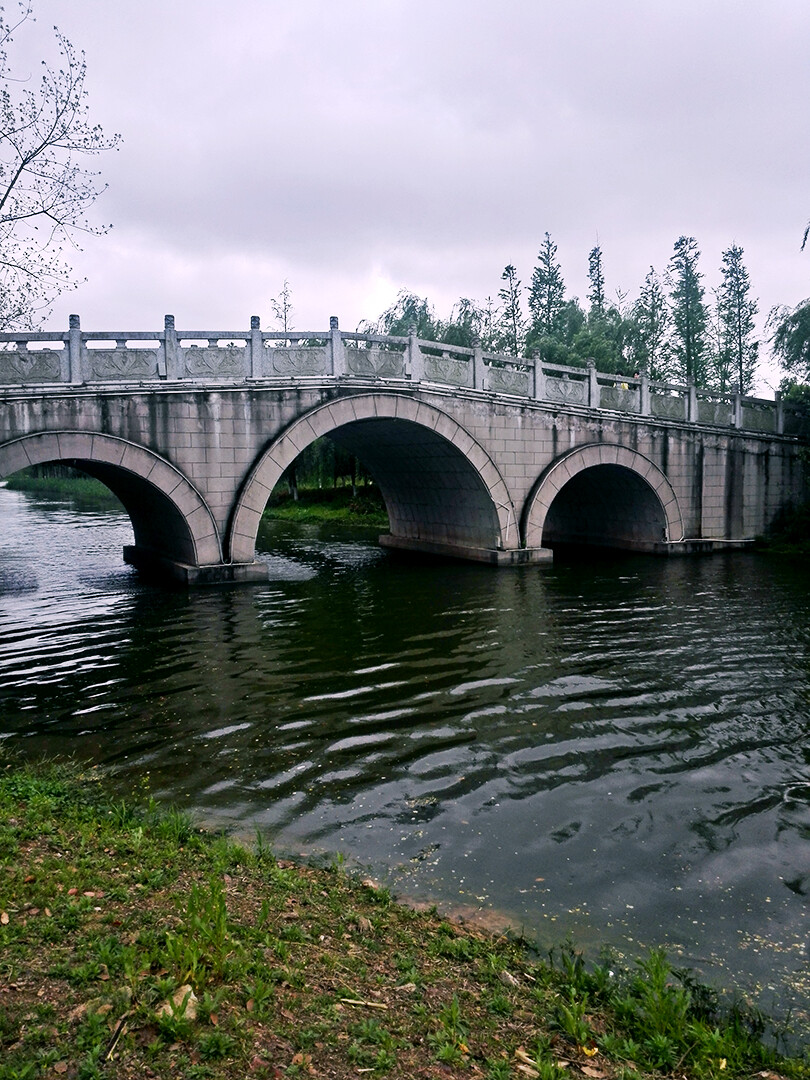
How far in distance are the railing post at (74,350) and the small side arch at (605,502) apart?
10129 mm

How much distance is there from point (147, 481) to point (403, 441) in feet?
22.8

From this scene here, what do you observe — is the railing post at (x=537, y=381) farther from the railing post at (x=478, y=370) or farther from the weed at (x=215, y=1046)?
the weed at (x=215, y=1046)

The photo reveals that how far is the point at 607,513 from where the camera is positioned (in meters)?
23.2

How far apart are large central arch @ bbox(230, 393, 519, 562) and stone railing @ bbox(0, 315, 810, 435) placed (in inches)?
31.4

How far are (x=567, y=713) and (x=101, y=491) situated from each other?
4858 cm

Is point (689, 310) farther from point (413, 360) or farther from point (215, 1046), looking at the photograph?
point (215, 1046)

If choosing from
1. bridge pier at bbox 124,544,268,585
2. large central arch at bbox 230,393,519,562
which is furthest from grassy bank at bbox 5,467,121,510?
bridge pier at bbox 124,544,268,585

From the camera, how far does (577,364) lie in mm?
32156

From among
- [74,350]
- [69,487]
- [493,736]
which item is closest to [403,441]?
[74,350]

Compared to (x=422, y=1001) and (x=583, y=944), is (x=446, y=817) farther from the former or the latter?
(x=422, y=1001)

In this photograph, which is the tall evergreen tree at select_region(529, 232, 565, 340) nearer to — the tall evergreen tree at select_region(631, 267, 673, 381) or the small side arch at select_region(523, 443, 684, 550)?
the tall evergreen tree at select_region(631, 267, 673, 381)

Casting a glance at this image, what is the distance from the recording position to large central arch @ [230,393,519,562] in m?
15.4

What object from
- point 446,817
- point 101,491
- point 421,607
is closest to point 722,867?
point 446,817

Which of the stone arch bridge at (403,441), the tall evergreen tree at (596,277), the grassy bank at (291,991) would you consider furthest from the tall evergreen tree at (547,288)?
Result: the grassy bank at (291,991)
